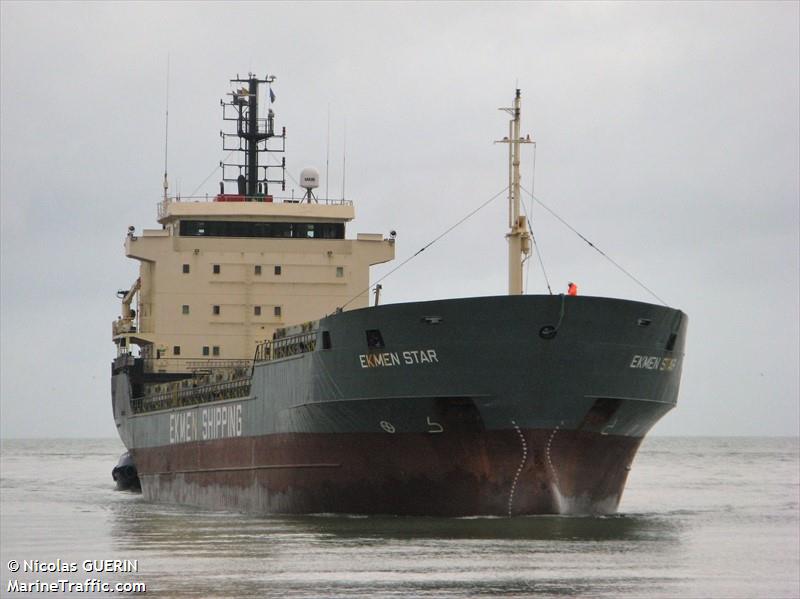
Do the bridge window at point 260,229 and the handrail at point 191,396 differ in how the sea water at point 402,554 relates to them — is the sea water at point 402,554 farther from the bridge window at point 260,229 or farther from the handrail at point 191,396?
the bridge window at point 260,229

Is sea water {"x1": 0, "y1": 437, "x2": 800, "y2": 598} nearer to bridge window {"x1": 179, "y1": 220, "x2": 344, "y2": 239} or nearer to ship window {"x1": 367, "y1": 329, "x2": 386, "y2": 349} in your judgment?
ship window {"x1": 367, "y1": 329, "x2": 386, "y2": 349}

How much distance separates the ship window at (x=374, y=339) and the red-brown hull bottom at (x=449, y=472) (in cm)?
152

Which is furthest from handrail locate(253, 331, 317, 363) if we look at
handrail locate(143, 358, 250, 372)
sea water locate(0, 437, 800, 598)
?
handrail locate(143, 358, 250, 372)

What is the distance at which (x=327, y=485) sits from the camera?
27.2 m

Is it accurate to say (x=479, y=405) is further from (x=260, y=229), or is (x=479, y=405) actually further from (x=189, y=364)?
(x=189, y=364)

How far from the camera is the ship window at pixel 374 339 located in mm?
25812

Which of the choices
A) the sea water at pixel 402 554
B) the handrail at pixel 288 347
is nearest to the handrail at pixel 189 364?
the handrail at pixel 288 347

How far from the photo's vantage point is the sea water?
60.2 ft

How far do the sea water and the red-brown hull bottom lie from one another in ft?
1.21

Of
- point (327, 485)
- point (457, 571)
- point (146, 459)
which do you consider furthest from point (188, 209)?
point (457, 571)

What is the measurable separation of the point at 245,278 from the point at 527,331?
13.9 m

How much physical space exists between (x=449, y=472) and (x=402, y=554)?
14.5 feet

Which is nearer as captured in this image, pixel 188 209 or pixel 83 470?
pixel 188 209

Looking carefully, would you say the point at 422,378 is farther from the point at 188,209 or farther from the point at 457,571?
the point at 188,209
